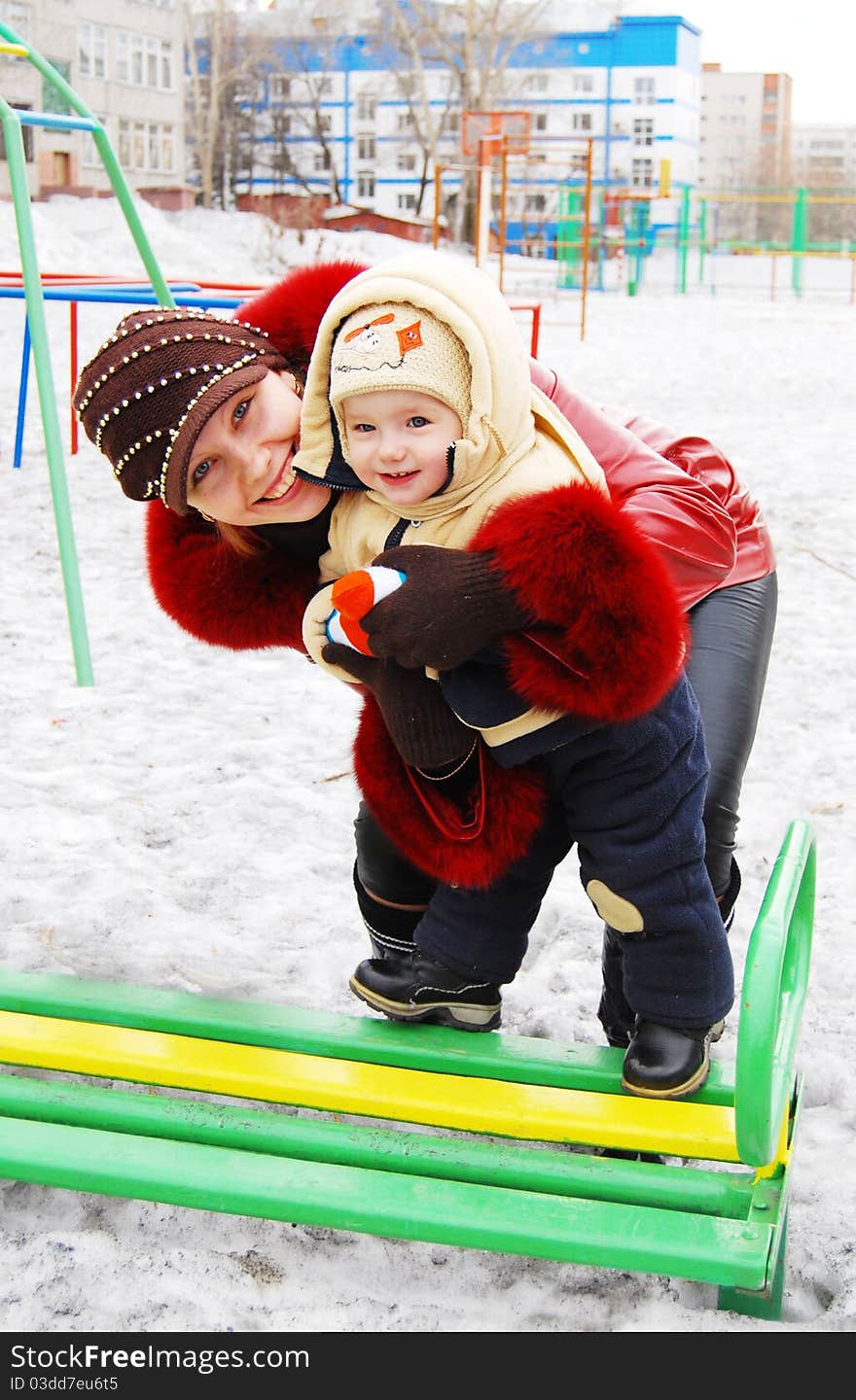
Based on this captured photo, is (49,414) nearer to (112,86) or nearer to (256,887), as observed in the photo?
(256,887)

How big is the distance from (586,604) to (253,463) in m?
0.44

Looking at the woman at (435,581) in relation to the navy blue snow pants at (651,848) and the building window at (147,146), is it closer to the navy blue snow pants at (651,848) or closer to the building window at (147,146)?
the navy blue snow pants at (651,848)

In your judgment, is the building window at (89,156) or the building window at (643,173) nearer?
the building window at (89,156)

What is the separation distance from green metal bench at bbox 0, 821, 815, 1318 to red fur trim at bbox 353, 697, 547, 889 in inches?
11.2

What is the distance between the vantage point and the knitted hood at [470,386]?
148 centimetres

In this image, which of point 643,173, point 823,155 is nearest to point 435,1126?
point 643,173

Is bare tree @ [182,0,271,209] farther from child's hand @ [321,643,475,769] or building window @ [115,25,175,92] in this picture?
child's hand @ [321,643,475,769]

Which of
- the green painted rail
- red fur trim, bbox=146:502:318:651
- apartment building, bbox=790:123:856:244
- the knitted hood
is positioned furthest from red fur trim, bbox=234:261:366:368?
apartment building, bbox=790:123:856:244

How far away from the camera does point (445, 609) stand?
1.49 metres

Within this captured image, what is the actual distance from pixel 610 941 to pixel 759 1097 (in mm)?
505

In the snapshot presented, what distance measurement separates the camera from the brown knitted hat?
1582 millimetres

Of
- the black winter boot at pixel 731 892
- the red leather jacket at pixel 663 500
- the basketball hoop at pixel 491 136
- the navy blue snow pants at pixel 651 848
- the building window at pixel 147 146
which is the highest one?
the building window at pixel 147 146

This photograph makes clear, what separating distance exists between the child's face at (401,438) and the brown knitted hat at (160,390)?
172 millimetres

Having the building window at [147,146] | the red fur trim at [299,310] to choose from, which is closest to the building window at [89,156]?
Result: the building window at [147,146]
